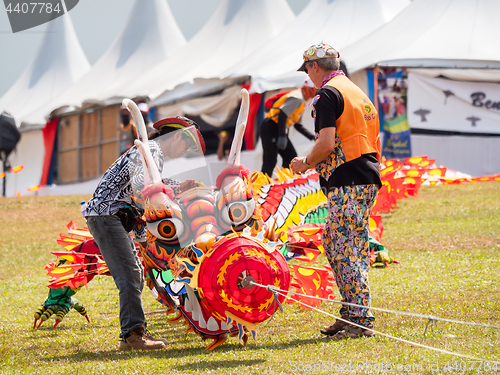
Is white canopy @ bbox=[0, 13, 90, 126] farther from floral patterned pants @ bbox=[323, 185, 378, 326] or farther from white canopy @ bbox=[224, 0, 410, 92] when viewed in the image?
floral patterned pants @ bbox=[323, 185, 378, 326]

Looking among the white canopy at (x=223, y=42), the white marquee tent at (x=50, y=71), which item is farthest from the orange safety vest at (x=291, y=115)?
the white marquee tent at (x=50, y=71)

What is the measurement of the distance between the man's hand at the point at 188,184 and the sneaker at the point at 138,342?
0.79m

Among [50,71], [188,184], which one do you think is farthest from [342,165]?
[50,71]

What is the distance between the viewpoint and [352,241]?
3.23 metres

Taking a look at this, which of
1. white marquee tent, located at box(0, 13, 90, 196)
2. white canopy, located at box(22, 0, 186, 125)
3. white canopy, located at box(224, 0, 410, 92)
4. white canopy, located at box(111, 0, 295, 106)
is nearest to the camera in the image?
white canopy, located at box(224, 0, 410, 92)

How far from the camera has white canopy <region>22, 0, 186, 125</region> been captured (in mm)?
19516

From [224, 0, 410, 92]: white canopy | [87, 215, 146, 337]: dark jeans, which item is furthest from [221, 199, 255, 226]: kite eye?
[224, 0, 410, 92]: white canopy

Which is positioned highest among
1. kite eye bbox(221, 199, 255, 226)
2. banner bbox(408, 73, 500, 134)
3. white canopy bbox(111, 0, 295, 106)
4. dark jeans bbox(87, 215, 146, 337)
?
white canopy bbox(111, 0, 295, 106)

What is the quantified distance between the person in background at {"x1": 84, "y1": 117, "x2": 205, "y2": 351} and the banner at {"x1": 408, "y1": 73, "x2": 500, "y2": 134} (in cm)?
927

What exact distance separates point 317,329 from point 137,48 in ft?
59.6

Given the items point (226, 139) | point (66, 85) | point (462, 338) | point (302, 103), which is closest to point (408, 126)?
point (226, 139)

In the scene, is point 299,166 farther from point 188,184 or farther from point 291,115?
point 291,115

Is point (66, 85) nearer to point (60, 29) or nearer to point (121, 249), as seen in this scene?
point (60, 29)

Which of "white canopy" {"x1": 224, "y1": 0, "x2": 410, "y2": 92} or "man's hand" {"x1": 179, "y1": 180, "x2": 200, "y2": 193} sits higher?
"white canopy" {"x1": 224, "y1": 0, "x2": 410, "y2": 92}
